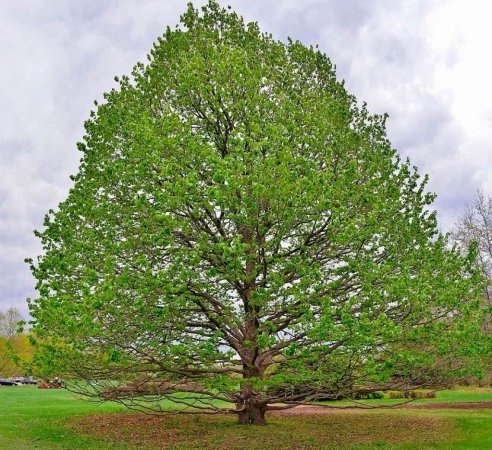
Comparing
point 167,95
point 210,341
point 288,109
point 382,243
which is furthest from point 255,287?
point 167,95

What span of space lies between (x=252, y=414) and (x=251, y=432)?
5.69 feet

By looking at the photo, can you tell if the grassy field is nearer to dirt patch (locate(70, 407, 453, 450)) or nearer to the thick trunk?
dirt patch (locate(70, 407, 453, 450))

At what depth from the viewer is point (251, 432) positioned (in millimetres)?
18328

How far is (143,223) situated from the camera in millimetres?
15953

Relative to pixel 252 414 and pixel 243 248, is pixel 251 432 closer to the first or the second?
pixel 252 414

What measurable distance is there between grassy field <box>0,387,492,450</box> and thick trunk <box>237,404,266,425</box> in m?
0.52

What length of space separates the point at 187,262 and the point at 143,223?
205 centimetres

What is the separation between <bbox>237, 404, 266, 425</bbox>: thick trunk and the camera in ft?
65.4

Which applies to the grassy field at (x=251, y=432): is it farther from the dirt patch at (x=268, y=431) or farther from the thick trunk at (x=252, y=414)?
the thick trunk at (x=252, y=414)

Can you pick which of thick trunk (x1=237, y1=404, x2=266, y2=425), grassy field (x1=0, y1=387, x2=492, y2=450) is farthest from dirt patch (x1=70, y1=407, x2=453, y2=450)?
thick trunk (x1=237, y1=404, x2=266, y2=425)

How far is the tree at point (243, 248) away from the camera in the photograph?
48.5 ft

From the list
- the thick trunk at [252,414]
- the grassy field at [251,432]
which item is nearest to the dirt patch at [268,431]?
the grassy field at [251,432]

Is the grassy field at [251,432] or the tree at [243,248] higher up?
the tree at [243,248]

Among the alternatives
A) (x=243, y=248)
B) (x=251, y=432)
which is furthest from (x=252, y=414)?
(x=243, y=248)
